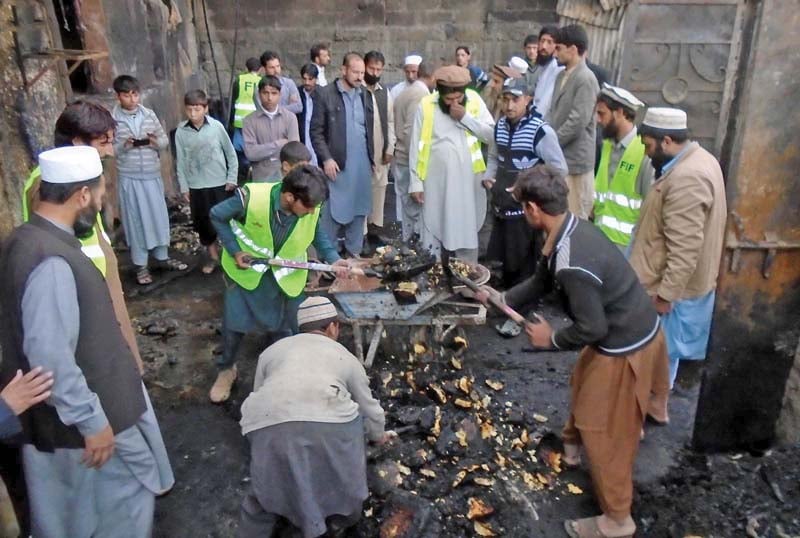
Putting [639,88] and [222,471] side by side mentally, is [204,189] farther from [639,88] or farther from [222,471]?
[639,88]

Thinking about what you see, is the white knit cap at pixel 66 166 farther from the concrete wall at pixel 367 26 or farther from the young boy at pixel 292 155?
the concrete wall at pixel 367 26

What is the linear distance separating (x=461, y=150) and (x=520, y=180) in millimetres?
2712

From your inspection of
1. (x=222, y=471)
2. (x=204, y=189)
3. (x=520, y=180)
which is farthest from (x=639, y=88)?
(x=222, y=471)

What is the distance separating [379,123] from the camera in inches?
277

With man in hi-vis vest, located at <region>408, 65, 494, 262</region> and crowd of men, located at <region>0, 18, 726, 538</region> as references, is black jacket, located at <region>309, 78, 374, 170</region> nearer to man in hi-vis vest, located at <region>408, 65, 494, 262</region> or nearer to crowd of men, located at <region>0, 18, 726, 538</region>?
→ crowd of men, located at <region>0, 18, 726, 538</region>

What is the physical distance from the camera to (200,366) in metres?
5.19

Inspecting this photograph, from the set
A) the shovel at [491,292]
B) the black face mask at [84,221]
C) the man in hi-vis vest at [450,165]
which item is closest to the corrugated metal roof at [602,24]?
the man in hi-vis vest at [450,165]

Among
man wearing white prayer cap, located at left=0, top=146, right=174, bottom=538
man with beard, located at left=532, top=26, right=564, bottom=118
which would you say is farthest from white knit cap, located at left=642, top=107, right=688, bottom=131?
man with beard, located at left=532, top=26, right=564, bottom=118

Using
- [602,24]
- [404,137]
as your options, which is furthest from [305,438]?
[602,24]

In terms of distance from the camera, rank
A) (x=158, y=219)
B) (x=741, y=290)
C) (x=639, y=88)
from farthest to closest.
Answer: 1. (x=639, y=88)
2. (x=158, y=219)
3. (x=741, y=290)

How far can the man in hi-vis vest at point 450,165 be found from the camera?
5.79 meters

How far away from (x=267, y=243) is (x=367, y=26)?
8.63 meters

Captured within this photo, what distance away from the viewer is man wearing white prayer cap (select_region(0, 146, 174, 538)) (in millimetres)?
2354

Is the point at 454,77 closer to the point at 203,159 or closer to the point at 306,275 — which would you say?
the point at 306,275
